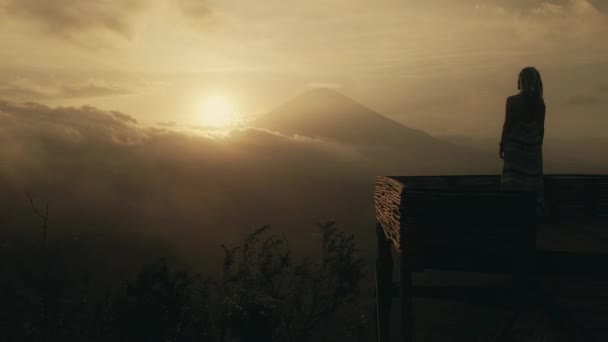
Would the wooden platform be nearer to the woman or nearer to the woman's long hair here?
the woman

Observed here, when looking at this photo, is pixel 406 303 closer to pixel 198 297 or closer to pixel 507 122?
pixel 507 122

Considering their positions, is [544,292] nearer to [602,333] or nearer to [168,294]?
[602,333]

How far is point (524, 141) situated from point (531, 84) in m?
0.92

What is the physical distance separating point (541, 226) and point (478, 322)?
106560 millimetres

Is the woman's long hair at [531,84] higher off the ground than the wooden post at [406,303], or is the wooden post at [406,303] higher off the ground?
the woman's long hair at [531,84]

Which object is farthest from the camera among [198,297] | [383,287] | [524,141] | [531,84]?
[198,297]

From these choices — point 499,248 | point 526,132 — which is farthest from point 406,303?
point 526,132

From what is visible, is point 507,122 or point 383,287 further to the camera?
point 383,287

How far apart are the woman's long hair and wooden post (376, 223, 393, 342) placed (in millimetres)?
4292

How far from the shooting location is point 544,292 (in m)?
6.55

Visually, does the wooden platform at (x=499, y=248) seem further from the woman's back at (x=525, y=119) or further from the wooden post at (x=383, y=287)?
the wooden post at (x=383, y=287)

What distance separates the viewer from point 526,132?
27.1 feet

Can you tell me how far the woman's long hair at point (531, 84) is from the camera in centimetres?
816

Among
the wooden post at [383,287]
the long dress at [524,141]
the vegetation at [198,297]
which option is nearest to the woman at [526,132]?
the long dress at [524,141]
